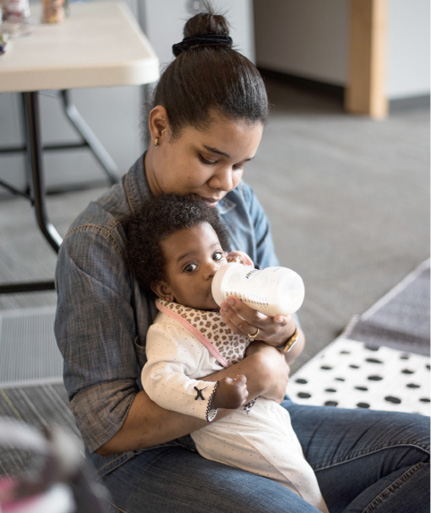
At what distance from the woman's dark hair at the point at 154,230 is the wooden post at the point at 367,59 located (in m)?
3.93

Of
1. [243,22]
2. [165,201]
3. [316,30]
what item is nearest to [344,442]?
[165,201]

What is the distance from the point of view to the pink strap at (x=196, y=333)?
0.96 m

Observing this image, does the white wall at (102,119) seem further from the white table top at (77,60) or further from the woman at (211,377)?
the woman at (211,377)

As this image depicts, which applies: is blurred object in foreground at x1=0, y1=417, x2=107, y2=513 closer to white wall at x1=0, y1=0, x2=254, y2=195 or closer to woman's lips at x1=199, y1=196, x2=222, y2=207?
woman's lips at x1=199, y1=196, x2=222, y2=207

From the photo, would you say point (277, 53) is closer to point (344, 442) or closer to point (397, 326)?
point (397, 326)

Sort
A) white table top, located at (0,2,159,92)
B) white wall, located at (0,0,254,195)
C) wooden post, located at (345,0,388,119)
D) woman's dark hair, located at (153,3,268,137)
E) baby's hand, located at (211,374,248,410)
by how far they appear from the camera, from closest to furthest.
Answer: baby's hand, located at (211,374,248,410) < woman's dark hair, located at (153,3,268,137) < white table top, located at (0,2,159,92) < white wall, located at (0,0,254,195) < wooden post, located at (345,0,388,119)

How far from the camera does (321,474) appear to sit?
106 cm

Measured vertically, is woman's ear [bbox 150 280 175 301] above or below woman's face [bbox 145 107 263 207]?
below

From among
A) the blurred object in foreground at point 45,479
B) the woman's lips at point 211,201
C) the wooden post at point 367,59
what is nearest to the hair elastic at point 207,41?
the woman's lips at point 211,201

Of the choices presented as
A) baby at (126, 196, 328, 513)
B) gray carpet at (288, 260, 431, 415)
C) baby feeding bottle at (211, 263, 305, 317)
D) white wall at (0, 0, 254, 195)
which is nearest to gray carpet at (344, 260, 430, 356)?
gray carpet at (288, 260, 431, 415)

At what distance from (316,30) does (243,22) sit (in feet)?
6.92

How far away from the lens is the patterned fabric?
97 centimetres

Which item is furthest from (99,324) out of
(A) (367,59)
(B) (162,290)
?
(A) (367,59)

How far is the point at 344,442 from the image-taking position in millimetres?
1071
